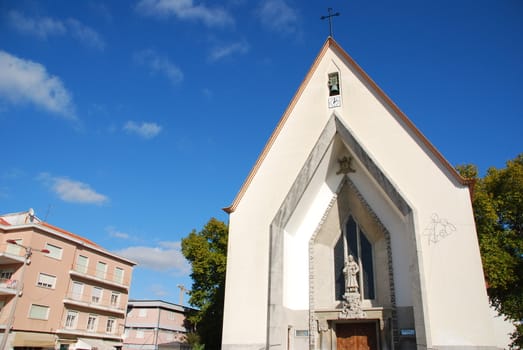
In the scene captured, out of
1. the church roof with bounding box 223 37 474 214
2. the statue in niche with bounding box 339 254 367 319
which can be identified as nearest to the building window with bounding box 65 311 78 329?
the church roof with bounding box 223 37 474 214

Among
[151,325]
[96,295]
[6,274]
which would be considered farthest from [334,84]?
[151,325]

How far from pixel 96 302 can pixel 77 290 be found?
2568 mm

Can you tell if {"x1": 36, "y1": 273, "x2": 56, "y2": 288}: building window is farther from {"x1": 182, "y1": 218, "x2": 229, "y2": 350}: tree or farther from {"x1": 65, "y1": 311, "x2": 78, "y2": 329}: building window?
{"x1": 182, "y1": 218, "x2": 229, "y2": 350}: tree

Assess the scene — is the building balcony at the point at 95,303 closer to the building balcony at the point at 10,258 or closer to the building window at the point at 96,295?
the building window at the point at 96,295

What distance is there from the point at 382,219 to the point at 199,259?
2119 cm

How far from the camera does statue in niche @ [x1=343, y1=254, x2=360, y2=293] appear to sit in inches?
542

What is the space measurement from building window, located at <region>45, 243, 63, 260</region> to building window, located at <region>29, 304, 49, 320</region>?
3.60 metres

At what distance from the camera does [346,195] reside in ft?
50.5

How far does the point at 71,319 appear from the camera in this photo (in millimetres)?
30734

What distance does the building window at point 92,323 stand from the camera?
32.4m

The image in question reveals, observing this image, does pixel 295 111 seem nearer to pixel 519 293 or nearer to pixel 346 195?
pixel 346 195

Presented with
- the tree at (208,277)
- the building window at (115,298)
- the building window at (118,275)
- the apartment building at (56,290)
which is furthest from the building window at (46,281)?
the tree at (208,277)

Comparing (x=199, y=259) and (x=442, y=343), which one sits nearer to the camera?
(x=442, y=343)

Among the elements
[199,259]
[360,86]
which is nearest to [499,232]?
[360,86]
